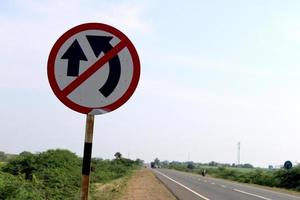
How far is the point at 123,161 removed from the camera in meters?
102

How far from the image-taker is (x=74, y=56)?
17.3 ft

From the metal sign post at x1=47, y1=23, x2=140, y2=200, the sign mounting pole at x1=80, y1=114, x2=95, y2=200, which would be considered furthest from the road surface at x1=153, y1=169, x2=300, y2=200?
the metal sign post at x1=47, y1=23, x2=140, y2=200

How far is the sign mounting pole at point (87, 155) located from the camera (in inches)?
206

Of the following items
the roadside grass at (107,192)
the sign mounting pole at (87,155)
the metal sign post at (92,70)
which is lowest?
the roadside grass at (107,192)

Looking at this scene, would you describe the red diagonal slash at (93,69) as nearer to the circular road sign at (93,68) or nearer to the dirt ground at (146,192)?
the circular road sign at (93,68)

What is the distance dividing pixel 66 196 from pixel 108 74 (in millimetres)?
17407

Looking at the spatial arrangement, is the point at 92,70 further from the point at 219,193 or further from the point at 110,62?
the point at 219,193

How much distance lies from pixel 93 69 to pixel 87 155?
2.69ft

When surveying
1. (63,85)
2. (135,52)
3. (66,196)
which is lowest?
(66,196)

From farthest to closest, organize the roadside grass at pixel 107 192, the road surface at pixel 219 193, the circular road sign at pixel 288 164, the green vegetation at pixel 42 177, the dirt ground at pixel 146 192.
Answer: the circular road sign at pixel 288 164
the road surface at pixel 219 193
the dirt ground at pixel 146 192
the roadside grass at pixel 107 192
the green vegetation at pixel 42 177

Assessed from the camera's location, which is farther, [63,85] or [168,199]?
[168,199]

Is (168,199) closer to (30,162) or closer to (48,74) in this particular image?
(30,162)

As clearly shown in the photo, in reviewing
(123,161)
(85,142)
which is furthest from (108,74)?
(123,161)

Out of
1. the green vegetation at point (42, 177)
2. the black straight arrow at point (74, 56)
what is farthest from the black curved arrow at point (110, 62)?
the green vegetation at point (42, 177)
